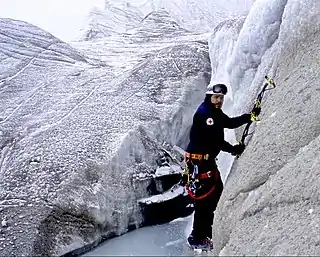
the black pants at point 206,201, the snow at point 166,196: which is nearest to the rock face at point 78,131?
the snow at point 166,196

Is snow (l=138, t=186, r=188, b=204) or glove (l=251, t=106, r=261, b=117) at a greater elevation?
glove (l=251, t=106, r=261, b=117)

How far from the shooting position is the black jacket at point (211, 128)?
4957 mm

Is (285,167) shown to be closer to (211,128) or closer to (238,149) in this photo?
(238,149)

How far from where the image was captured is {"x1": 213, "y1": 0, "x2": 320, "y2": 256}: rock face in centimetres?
340

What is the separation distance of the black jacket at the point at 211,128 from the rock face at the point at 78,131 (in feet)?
8.59

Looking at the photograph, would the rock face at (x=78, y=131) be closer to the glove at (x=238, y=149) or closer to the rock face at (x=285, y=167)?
the glove at (x=238, y=149)

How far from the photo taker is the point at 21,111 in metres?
9.05

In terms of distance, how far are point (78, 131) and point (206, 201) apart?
3603 millimetres

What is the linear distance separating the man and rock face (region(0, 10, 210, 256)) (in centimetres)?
219

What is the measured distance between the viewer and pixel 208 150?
5172 millimetres

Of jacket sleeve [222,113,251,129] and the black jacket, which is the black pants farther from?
jacket sleeve [222,113,251,129]

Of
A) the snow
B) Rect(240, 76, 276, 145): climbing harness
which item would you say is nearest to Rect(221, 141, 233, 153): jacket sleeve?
Rect(240, 76, 276, 145): climbing harness

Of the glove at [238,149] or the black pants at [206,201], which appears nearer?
the glove at [238,149]

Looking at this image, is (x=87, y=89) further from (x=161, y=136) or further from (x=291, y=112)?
(x=291, y=112)
